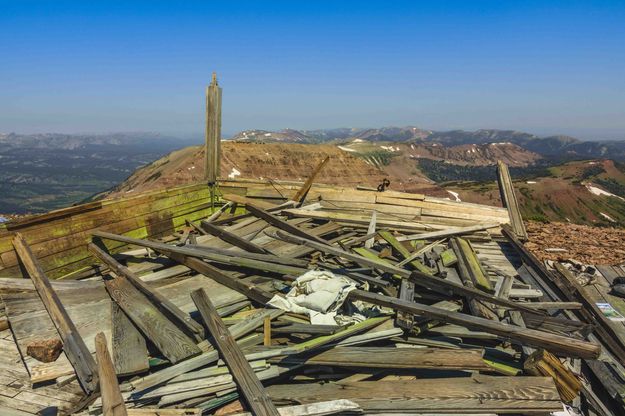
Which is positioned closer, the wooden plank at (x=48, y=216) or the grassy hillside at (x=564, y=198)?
the wooden plank at (x=48, y=216)

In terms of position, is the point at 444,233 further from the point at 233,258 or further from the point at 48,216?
the point at 48,216

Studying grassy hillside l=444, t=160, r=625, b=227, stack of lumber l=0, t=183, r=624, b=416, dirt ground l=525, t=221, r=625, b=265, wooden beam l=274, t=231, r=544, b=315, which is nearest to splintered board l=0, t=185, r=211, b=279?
stack of lumber l=0, t=183, r=624, b=416

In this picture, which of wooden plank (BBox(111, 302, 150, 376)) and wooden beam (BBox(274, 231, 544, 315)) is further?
wooden beam (BBox(274, 231, 544, 315))

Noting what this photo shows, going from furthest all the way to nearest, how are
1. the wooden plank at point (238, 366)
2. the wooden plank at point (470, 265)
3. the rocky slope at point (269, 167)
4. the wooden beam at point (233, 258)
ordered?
the rocky slope at point (269, 167)
the wooden beam at point (233, 258)
the wooden plank at point (470, 265)
the wooden plank at point (238, 366)

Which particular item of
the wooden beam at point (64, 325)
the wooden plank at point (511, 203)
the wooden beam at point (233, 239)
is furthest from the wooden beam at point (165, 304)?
the wooden plank at point (511, 203)

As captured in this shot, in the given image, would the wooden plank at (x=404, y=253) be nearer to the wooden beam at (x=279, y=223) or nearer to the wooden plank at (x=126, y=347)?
the wooden beam at (x=279, y=223)

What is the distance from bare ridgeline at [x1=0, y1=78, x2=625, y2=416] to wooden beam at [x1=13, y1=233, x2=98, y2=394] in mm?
20

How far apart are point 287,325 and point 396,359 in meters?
1.39

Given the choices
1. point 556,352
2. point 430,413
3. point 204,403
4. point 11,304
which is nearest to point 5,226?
point 11,304

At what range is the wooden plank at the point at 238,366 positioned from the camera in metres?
3.45

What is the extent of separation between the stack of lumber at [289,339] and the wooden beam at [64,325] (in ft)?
0.06

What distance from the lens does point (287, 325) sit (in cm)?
470

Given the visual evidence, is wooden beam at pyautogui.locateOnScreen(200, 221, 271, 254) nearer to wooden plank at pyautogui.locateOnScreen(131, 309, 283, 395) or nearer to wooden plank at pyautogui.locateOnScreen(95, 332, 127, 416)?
wooden plank at pyautogui.locateOnScreen(131, 309, 283, 395)

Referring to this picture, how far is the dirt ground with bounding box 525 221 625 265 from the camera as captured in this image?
8.89 meters
